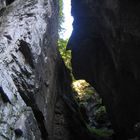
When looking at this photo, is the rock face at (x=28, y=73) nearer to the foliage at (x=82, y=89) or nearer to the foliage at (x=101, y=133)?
the foliage at (x=101, y=133)

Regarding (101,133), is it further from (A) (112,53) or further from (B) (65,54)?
(B) (65,54)

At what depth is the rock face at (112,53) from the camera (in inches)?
499

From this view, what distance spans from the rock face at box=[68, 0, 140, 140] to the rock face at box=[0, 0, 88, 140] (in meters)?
1.83

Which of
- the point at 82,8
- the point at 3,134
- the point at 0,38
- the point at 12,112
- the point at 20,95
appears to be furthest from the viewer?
the point at 82,8

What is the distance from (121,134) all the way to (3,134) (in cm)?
921

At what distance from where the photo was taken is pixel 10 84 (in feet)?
28.6

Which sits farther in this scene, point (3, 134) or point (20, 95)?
point (20, 95)

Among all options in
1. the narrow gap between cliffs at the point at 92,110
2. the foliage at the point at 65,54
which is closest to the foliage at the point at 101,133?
the narrow gap between cliffs at the point at 92,110

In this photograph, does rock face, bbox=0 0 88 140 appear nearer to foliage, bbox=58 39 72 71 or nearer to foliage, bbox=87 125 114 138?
foliage, bbox=87 125 114 138

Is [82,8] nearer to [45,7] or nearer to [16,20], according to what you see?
[45,7]

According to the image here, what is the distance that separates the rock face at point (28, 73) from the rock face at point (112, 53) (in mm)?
1825

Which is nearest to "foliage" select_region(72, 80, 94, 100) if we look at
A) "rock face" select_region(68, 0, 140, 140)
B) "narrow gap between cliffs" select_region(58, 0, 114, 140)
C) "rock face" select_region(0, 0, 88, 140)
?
"narrow gap between cliffs" select_region(58, 0, 114, 140)

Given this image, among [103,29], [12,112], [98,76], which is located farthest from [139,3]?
[12,112]

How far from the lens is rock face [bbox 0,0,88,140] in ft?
27.2
